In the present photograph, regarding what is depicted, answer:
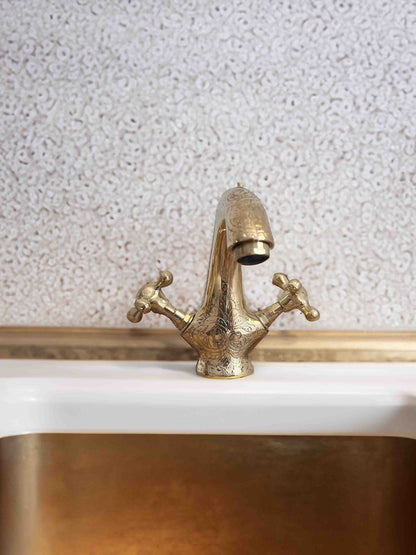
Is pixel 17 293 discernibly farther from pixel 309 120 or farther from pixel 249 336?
pixel 309 120

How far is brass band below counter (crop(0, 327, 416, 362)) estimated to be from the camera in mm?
548

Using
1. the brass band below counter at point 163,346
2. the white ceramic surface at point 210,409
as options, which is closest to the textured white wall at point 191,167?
the brass band below counter at point 163,346

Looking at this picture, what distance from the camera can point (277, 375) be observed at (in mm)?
493

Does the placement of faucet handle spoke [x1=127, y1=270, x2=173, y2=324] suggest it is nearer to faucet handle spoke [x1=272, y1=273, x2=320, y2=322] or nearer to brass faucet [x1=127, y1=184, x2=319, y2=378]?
brass faucet [x1=127, y1=184, x2=319, y2=378]

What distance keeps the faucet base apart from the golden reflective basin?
2.5 inches

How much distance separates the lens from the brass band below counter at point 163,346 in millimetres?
548

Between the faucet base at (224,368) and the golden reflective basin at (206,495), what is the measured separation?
0.06 m

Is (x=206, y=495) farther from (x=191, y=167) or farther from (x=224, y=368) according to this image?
(x=191, y=167)

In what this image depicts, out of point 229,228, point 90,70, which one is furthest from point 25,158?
point 229,228

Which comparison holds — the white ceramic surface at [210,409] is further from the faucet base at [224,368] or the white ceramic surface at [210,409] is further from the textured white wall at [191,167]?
the textured white wall at [191,167]

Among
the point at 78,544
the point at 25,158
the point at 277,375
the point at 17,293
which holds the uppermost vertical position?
the point at 25,158

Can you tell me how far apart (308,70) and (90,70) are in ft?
0.84

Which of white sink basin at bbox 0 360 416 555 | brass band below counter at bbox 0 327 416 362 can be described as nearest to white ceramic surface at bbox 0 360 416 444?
white sink basin at bbox 0 360 416 555

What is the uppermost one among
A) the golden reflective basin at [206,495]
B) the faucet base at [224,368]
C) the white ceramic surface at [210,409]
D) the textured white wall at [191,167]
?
the textured white wall at [191,167]
